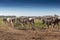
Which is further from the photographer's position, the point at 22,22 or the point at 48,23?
the point at 22,22

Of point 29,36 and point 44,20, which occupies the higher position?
point 44,20

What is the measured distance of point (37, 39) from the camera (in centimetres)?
1101

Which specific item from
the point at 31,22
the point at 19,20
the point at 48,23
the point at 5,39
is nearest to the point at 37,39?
the point at 5,39

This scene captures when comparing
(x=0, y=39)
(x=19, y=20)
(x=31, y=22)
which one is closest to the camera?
(x=0, y=39)

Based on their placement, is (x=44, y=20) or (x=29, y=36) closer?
(x=29, y=36)

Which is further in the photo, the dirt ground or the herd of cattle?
the herd of cattle

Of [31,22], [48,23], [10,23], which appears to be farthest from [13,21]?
[48,23]

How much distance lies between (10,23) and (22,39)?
406 inches

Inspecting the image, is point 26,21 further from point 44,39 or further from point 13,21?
point 44,39

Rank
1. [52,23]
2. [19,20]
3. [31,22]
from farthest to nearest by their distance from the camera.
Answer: [19,20]
[31,22]
[52,23]

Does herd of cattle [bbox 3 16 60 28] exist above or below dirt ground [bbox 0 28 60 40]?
above

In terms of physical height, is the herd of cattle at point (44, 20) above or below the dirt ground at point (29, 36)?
above

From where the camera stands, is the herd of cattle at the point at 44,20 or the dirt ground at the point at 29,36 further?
the herd of cattle at the point at 44,20

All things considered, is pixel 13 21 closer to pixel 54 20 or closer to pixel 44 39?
pixel 54 20
